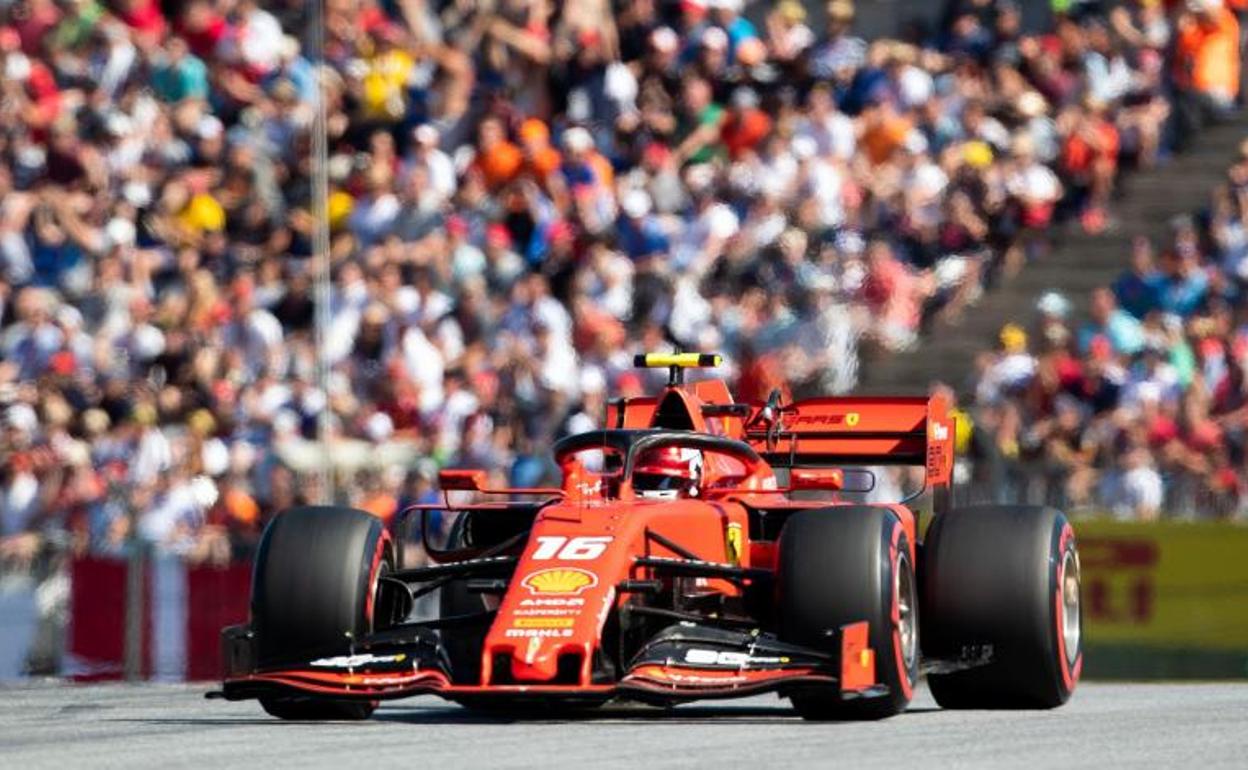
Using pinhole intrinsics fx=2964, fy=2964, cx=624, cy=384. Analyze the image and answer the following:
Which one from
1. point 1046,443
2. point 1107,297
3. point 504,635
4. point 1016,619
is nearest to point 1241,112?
point 1107,297

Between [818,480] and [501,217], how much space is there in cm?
1090

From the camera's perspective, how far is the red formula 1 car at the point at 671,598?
11.7 metres

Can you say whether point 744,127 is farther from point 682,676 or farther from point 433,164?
point 682,676

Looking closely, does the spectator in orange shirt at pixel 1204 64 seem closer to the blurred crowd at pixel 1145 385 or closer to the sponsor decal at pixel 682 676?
the blurred crowd at pixel 1145 385

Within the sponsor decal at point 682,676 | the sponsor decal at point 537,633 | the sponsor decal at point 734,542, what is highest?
the sponsor decal at point 734,542

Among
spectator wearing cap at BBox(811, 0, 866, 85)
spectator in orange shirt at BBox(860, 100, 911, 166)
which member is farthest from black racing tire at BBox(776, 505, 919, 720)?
spectator wearing cap at BBox(811, 0, 866, 85)

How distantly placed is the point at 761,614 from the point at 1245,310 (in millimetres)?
8937

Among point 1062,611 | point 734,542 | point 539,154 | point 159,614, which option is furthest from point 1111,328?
point 734,542

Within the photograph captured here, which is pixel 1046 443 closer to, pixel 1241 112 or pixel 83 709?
pixel 1241 112

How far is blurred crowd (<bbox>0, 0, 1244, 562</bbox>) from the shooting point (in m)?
21.6

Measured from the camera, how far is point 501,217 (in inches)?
939

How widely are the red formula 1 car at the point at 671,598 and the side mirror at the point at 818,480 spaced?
0.05 ft

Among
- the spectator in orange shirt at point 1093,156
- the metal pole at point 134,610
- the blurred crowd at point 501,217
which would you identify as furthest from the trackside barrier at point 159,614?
the spectator in orange shirt at point 1093,156

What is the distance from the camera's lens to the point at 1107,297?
70.1 ft
